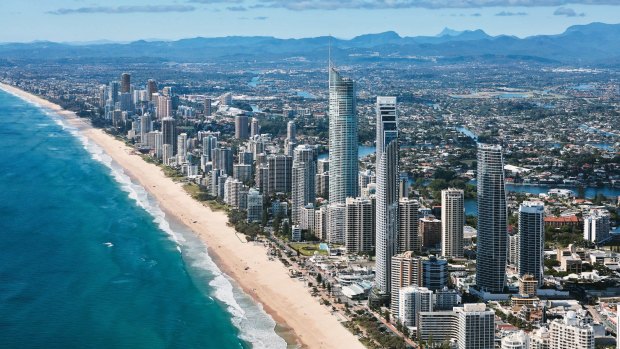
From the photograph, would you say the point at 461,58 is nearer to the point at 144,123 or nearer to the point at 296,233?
the point at 144,123

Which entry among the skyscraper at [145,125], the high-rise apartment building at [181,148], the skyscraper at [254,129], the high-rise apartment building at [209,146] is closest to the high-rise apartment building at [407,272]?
the high-rise apartment building at [209,146]

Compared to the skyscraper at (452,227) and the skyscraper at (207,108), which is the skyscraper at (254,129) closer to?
the skyscraper at (207,108)

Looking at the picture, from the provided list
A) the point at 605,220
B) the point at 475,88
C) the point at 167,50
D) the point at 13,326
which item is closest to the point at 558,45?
the point at 167,50

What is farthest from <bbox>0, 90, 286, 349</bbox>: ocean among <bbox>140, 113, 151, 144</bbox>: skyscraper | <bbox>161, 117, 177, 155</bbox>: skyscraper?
<bbox>140, 113, 151, 144</bbox>: skyscraper

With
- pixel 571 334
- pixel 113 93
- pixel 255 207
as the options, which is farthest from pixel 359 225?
pixel 113 93

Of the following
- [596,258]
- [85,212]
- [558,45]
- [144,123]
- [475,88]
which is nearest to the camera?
[596,258]
